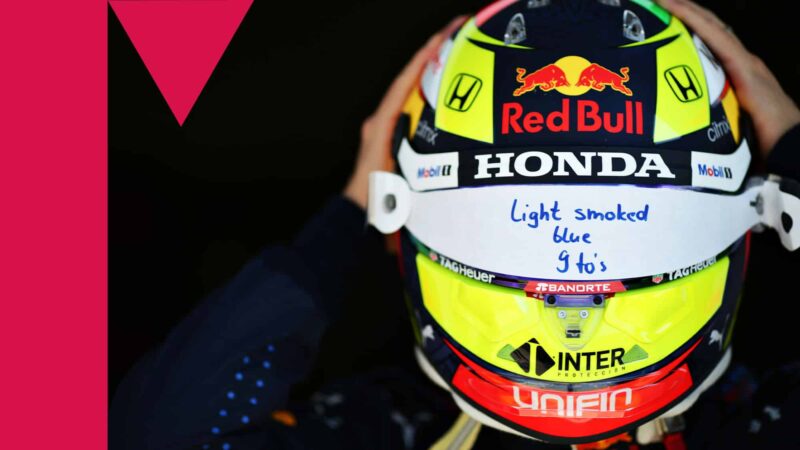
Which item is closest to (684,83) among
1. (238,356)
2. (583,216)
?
(583,216)

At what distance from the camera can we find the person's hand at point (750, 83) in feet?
3.94

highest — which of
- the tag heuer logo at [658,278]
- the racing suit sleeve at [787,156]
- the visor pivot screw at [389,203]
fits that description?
the racing suit sleeve at [787,156]

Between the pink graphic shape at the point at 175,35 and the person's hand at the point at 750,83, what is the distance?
748mm

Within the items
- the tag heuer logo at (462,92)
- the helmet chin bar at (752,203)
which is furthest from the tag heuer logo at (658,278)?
the tag heuer logo at (462,92)

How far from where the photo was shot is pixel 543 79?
3.59ft

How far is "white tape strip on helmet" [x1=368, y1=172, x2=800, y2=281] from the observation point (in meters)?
1.05

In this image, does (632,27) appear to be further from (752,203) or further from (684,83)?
(752,203)

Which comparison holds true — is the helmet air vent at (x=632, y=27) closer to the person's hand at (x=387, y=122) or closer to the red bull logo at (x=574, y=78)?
the red bull logo at (x=574, y=78)

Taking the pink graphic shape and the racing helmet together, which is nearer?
the racing helmet

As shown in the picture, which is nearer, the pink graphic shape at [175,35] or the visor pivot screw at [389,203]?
the visor pivot screw at [389,203]

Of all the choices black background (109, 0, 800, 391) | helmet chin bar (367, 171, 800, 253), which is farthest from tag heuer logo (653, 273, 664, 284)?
black background (109, 0, 800, 391)

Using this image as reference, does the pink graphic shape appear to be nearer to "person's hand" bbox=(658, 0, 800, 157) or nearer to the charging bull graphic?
the charging bull graphic

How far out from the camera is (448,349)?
46.5 inches

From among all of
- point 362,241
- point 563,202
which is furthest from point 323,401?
point 563,202
